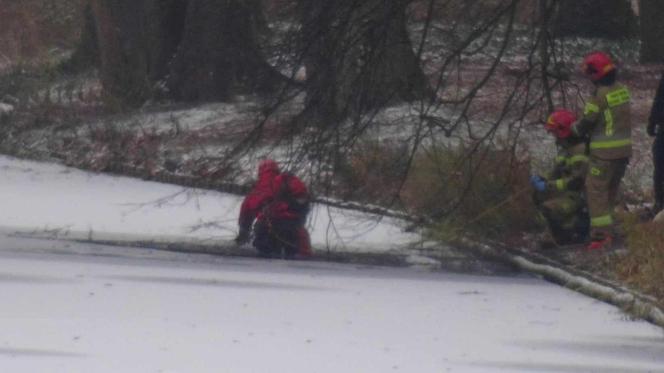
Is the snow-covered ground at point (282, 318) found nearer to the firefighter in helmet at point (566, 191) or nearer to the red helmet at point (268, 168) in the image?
the red helmet at point (268, 168)

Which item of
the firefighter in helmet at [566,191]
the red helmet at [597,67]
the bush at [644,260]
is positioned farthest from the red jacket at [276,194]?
the bush at [644,260]

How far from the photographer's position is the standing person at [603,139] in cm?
1313

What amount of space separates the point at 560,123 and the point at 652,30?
1655 centimetres

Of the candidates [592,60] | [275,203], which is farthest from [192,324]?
[592,60]

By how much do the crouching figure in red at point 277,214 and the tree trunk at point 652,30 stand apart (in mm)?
15010

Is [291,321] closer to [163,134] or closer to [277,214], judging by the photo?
[277,214]

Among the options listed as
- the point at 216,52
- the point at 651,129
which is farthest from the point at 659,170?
the point at 216,52

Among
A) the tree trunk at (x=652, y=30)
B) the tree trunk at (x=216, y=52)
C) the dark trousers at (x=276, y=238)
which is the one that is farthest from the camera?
the tree trunk at (x=652, y=30)

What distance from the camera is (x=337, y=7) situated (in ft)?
41.2

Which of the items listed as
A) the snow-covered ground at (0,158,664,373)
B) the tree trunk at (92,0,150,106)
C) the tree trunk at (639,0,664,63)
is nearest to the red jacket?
the snow-covered ground at (0,158,664,373)

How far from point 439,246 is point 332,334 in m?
5.34

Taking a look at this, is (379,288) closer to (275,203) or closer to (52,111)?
(275,203)

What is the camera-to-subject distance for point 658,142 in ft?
47.4

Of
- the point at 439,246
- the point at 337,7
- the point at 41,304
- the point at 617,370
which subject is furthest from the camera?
the point at 439,246
